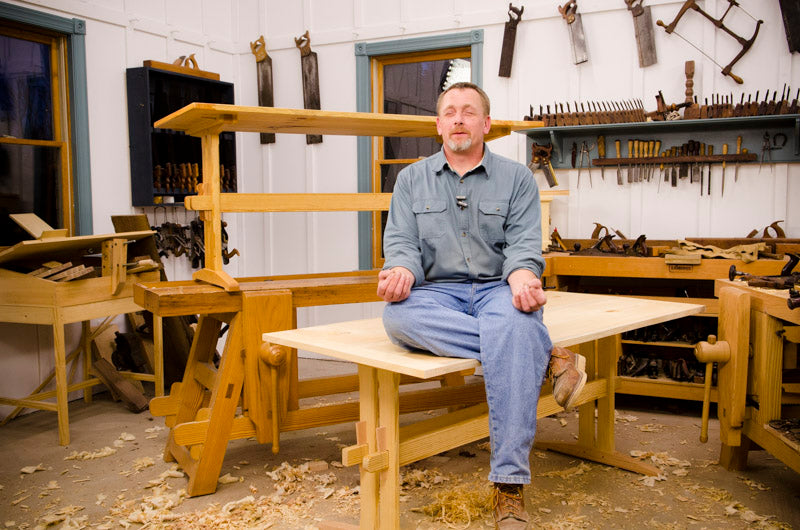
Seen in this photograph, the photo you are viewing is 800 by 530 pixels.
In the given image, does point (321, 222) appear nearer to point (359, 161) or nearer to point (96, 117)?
point (359, 161)

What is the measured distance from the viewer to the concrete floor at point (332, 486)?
3.16 m

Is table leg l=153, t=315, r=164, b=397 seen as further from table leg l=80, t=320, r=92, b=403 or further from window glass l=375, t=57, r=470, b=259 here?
window glass l=375, t=57, r=470, b=259

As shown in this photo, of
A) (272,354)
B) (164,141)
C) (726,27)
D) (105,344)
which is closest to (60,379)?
(105,344)

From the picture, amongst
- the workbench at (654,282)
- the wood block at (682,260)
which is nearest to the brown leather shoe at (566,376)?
the workbench at (654,282)

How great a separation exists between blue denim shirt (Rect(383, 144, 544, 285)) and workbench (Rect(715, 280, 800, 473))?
1.26m

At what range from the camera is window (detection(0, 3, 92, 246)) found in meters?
4.83

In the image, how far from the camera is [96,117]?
17.4 feet

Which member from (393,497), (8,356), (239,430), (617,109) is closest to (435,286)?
(393,497)

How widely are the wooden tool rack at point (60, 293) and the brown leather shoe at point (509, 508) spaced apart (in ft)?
9.39

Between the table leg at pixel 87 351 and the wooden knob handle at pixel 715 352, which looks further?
the table leg at pixel 87 351

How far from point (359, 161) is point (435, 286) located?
3487 mm

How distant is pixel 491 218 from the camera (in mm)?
2996

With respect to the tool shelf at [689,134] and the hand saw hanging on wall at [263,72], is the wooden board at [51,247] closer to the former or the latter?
the hand saw hanging on wall at [263,72]

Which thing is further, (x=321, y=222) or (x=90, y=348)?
(x=321, y=222)
